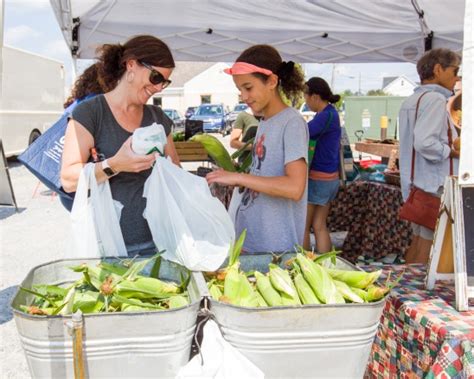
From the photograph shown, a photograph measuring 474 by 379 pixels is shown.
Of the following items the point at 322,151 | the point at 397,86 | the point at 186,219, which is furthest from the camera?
the point at 397,86

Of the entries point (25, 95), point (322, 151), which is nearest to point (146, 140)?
point (322, 151)

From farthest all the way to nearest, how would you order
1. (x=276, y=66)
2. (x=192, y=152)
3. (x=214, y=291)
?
(x=192, y=152) → (x=276, y=66) → (x=214, y=291)

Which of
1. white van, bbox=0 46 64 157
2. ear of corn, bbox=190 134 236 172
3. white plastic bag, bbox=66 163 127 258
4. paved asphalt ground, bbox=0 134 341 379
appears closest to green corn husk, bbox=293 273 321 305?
white plastic bag, bbox=66 163 127 258

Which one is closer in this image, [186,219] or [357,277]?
[357,277]

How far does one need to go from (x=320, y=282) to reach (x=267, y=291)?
14 centimetres

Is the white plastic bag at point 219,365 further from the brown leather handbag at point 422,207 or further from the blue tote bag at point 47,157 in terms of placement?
the brown leather handbag at point 422,207

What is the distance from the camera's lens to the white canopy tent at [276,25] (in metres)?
4.80

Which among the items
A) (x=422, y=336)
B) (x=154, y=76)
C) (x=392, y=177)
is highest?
(x=154, y=76)

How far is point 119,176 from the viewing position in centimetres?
197

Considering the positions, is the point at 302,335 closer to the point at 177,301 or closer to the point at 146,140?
the point at 177,301

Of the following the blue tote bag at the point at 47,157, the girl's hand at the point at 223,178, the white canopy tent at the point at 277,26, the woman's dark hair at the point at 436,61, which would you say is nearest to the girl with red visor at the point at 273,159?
the girl's hand at the point at 223,178

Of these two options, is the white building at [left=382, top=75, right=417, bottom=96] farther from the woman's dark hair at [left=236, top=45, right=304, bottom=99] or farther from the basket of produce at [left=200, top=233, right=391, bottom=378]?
the basket of produce at [left=200, top=233, right=391, bottom=378]

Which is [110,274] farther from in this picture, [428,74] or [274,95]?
[428,74]

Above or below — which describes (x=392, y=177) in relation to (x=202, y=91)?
below
